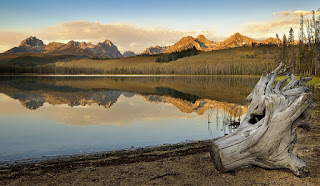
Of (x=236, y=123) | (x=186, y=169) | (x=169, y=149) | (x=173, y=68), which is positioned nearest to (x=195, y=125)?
(x=236, y=123)

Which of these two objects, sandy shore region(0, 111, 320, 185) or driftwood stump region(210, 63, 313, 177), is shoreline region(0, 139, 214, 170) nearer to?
sandy shore region(0, 111, 320, 185)

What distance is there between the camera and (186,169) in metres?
7.04

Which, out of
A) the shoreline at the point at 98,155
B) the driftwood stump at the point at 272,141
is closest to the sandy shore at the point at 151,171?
the shoreline at the point at 98,155

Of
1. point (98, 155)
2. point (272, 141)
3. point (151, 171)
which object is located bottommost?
point (98, 155)

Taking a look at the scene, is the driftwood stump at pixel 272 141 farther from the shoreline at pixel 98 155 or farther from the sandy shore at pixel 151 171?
the shoreline at pixel 98 155

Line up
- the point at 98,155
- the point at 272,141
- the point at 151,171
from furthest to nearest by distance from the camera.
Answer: the point at 98,155
the point at 151,171
the point at 272,141

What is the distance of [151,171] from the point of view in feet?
23.0

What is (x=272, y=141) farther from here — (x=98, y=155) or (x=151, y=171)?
(x=98, y=155)

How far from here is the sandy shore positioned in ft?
20.5

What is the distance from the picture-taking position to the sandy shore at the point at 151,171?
6234mm

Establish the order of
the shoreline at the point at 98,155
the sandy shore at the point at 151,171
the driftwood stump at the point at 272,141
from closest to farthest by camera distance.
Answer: the driftwood stump at the point at 272,141 → the sandy shore at the point at 151,171 → the shoreline at the point at 98,155

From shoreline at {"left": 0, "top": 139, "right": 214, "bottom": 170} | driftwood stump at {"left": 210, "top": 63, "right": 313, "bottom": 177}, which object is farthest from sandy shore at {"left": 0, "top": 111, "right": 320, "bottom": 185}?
driftwood stump at {"left": 210, "top": 63, "right": 313, "bottom": 177}

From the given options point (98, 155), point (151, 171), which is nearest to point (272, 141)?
point (151, 171)

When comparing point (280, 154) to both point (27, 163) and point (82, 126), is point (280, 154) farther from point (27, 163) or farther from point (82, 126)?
point (82, 126)
